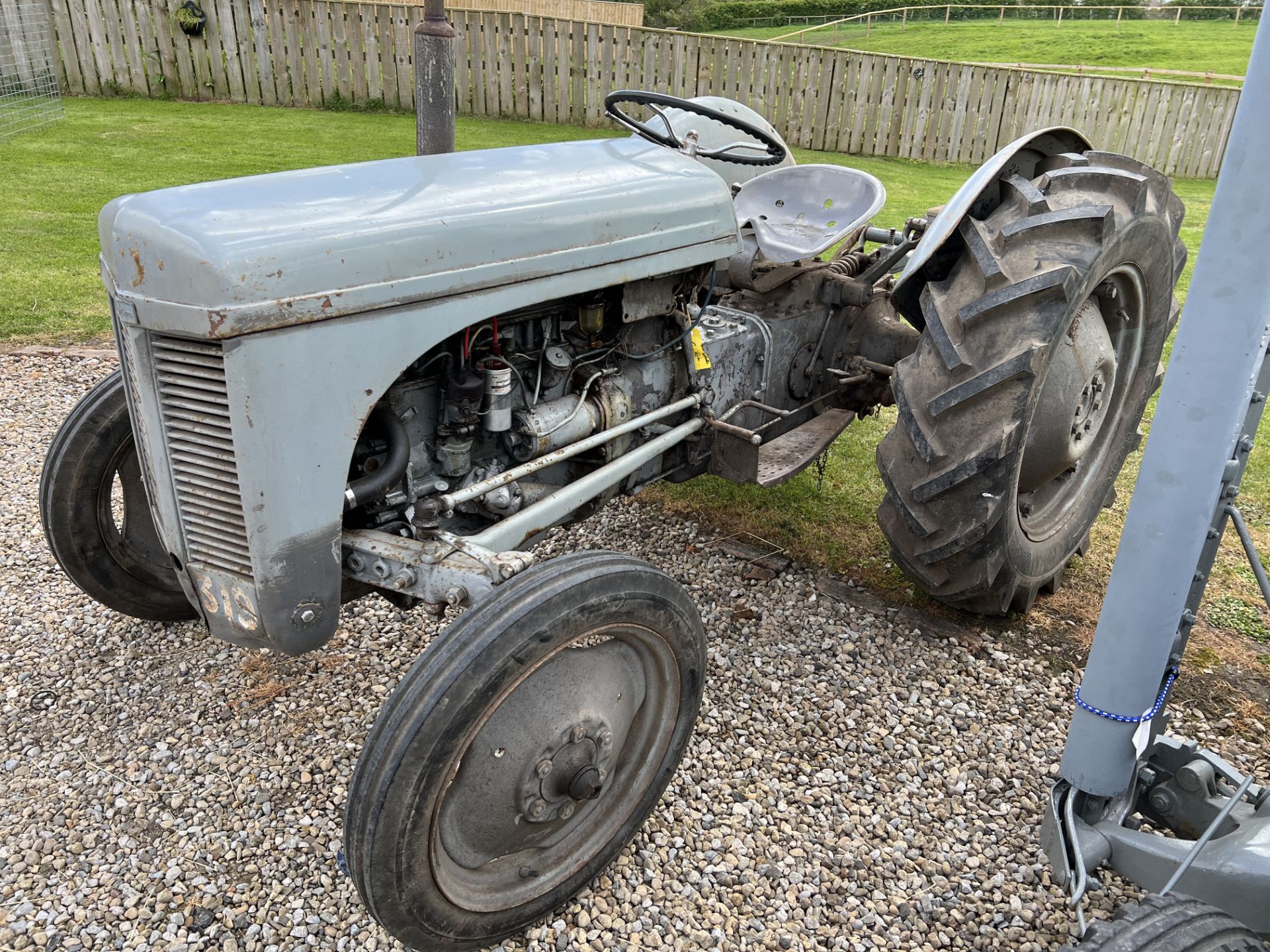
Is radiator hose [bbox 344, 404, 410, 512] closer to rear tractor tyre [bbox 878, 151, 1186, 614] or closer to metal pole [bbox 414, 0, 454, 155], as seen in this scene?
rear tractor tyre [bbox 878, 151, 1186, 614]

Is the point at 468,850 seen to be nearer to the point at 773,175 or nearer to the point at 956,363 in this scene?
the point at 956,363

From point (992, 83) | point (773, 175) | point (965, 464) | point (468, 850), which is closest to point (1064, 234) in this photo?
point (965, 464)

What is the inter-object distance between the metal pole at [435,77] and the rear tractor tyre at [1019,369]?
2546 mm

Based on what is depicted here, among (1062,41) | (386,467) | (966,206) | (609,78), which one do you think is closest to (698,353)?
(966,206)

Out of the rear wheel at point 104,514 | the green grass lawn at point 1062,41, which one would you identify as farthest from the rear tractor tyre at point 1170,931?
the green grass lawn at point 1062,41

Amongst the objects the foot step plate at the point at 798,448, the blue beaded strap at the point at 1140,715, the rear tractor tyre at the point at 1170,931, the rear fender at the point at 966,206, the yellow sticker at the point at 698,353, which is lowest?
the foot step plate at the point at 798,448

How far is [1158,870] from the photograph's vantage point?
186cm

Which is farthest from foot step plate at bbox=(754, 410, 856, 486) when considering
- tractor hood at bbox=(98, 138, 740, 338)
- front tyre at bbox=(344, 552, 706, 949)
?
front tyre at bbox=(344, 552, 706, 949)

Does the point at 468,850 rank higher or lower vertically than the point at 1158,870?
lower

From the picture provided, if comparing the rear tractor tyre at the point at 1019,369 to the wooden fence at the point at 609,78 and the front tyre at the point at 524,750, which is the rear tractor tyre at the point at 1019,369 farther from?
the wooden fence at the point at 609,78

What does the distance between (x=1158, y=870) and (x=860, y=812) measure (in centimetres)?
76

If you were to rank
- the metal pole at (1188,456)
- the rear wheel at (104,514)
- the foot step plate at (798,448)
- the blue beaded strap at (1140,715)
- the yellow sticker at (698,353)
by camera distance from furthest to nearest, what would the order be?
the foot step plate at (798,448), the yellow sticker at (698,353), the rear wheel at (104,514), the blue beaded strap at (1140,715), the metal pole at (1188,456)

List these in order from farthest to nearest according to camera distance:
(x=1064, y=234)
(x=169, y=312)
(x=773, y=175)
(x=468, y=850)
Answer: (x=773, y=175) < (x=1064, y=234) < (x=468, y=850) < (x=169, y=312)

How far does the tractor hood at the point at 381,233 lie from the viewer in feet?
5.75
